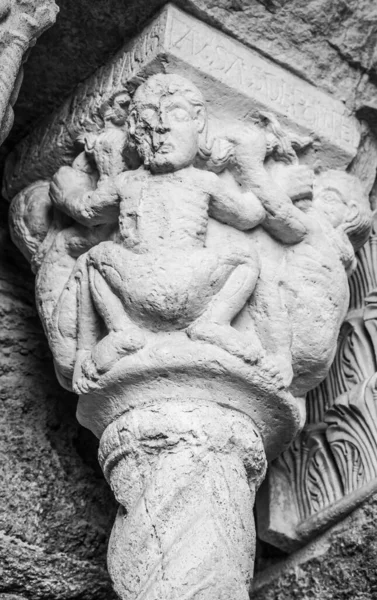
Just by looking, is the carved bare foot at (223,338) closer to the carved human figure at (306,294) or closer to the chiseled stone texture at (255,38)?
the carved human figure at (306,294)

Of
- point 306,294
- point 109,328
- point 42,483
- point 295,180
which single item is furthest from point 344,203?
point 42,483

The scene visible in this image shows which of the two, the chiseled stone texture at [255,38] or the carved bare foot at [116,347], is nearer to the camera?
the carved bare foot at [116,347]

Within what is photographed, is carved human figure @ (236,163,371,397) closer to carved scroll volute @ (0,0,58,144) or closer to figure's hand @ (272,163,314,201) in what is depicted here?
figure's hand @ (272,163,314,201)

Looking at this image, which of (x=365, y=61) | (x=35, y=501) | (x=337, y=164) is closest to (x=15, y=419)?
(x=35, y=501)

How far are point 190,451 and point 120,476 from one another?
0.45ft

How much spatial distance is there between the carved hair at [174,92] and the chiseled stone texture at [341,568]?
30.6 inches

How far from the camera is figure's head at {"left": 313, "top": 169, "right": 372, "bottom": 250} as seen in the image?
1952 millimetres

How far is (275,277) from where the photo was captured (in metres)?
1.82

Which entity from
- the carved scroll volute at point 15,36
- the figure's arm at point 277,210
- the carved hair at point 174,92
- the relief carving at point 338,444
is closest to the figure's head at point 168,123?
the carved hair at point 174,92

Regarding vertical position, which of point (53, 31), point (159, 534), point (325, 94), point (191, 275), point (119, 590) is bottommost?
point (119, 590)

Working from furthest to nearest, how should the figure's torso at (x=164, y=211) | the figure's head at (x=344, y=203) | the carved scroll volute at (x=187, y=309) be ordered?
the figure's head at (x=344, y=203)
the figure's torso at (x=164, y=211)
the carved scroll volute at (x=187, y=309)

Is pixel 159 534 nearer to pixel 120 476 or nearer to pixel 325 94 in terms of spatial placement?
pixel 120 476

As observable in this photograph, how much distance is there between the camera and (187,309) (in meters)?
1.69

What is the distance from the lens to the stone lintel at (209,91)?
6.10 ft
